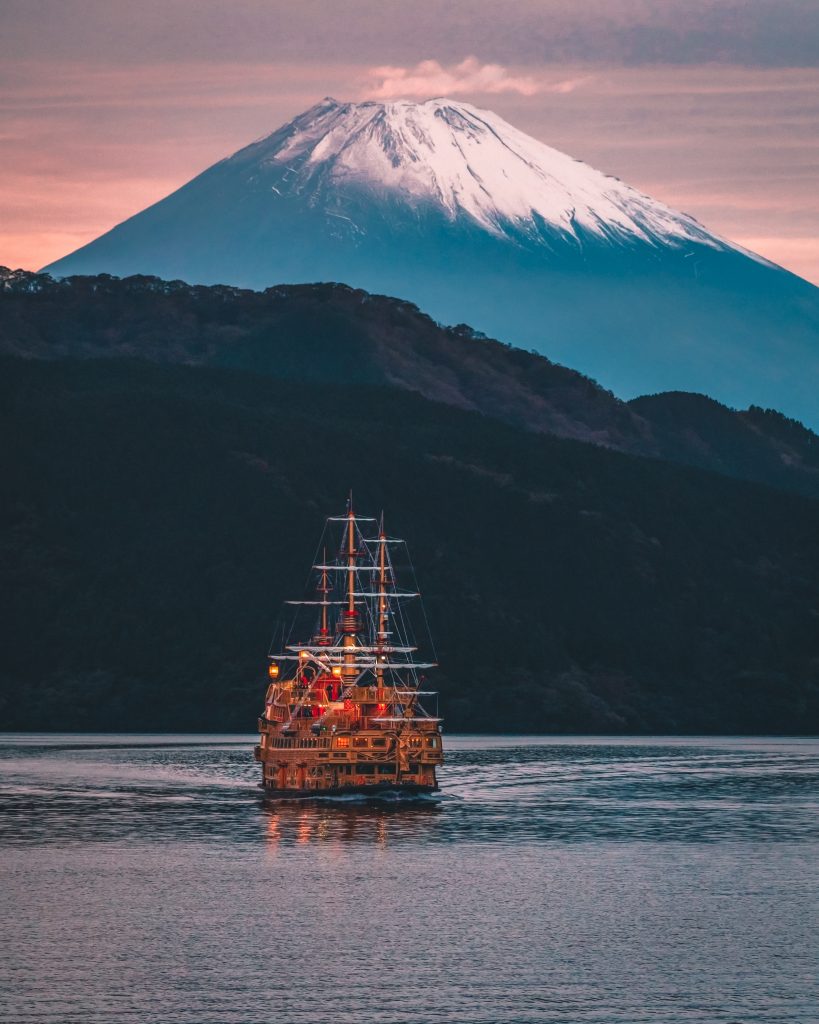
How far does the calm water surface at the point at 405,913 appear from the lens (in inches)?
2992

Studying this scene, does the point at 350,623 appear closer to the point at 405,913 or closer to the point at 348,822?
the point at 348,822

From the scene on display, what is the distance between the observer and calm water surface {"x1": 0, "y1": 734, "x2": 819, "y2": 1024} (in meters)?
76.0

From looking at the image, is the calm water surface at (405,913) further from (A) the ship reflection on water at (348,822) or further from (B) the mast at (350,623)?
(B) the mast at (350,623)

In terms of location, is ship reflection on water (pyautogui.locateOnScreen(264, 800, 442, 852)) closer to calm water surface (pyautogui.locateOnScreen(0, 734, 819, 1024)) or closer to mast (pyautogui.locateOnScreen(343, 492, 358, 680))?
calm water surface (pyautogui.locateOnScreen(0, 734, 819, 1024))

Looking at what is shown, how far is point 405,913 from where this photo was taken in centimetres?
9881

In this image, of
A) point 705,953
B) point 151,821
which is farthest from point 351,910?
point 151,821

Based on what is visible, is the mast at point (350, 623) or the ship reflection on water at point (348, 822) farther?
the mast at point (350, 623)

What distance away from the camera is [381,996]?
253 ft

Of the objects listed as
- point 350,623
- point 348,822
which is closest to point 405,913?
point 348,822

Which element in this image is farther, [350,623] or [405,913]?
[350,623]

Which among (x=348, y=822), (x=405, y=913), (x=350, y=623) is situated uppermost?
(x=350, y=623)

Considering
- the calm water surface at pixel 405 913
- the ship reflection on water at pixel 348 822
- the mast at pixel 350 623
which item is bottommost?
the calm water surface at pixel 405 913

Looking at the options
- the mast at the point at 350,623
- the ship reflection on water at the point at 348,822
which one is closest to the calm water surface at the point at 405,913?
the ship reflection on water at the point at 348,822

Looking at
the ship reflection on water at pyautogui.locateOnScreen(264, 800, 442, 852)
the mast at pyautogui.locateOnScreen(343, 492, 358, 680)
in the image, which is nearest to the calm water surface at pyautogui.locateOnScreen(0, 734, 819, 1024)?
the ship reflection on water at pyautogui.locateOnScreen(264, 800, 442, 852)
